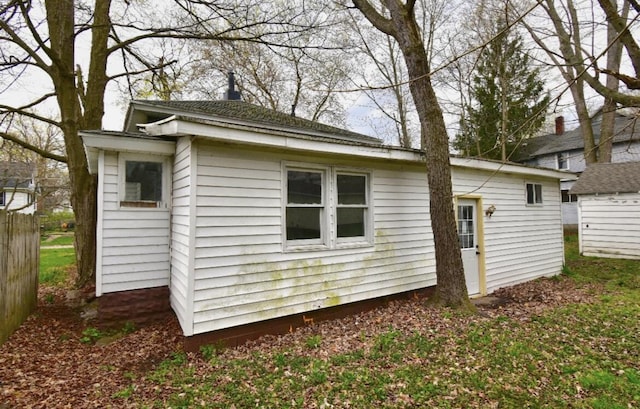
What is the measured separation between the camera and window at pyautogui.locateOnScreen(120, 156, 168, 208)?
17.6 feet

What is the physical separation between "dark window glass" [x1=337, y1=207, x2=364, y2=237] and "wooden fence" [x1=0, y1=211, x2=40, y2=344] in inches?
187

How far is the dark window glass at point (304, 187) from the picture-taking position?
204 inches

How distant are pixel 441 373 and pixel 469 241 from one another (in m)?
4.31

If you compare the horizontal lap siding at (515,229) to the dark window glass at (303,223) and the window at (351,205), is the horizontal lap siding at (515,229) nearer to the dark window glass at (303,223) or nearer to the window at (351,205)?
the window at (351,205)

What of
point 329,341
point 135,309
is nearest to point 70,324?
point 135,309

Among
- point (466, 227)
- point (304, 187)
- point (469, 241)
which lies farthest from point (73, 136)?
point (469, 241)

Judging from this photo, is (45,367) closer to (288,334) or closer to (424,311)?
(288,334)

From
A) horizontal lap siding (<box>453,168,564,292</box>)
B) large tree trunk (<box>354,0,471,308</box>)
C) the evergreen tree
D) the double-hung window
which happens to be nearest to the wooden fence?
the double-hung window

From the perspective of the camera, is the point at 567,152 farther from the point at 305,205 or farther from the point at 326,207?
the point at 305,205

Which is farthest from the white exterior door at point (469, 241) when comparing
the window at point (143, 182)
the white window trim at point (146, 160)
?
the window at point (143, 182)

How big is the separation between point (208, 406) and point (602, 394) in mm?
3955

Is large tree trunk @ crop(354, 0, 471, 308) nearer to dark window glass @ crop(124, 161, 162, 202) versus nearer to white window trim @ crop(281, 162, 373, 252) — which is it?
white window trim @ crop(281, 162, 373, 252)

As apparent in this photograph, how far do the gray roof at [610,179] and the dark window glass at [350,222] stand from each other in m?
12.0

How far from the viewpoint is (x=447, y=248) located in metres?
5.72
